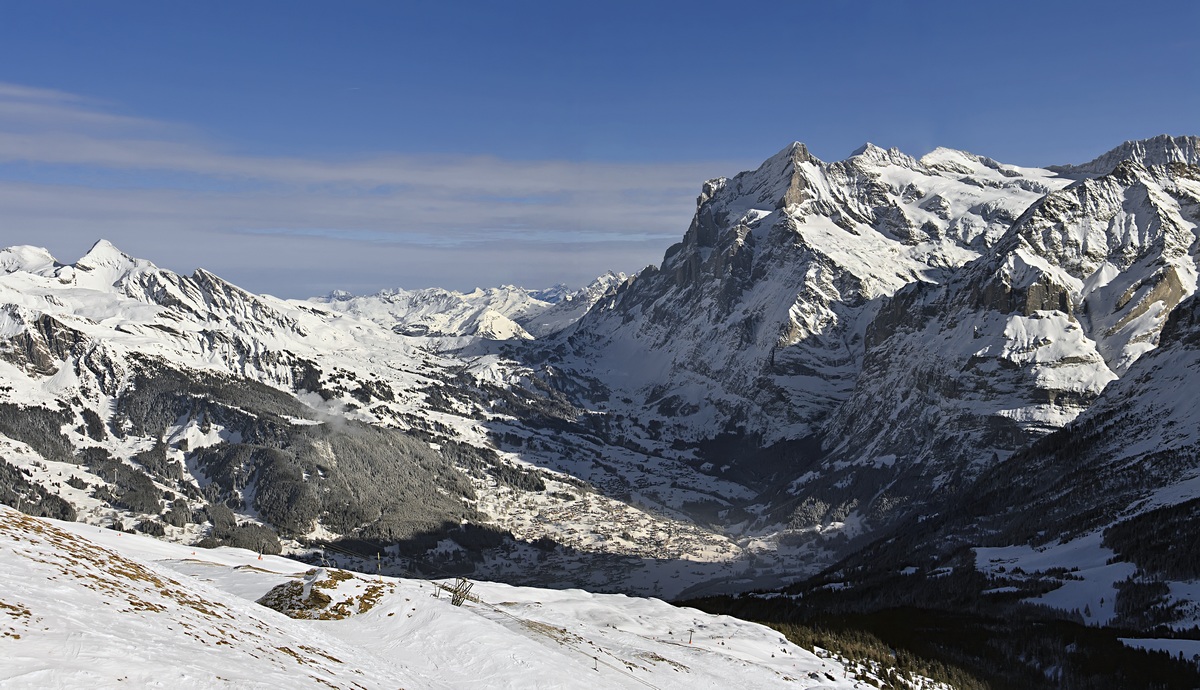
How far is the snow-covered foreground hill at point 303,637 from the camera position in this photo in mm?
28547

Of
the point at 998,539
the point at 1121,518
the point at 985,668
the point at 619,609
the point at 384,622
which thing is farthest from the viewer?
the point at 998,539

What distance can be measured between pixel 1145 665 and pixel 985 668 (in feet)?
47.3

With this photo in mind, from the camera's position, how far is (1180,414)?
627 feet

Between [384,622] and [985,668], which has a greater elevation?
[384,622]

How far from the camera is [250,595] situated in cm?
5291

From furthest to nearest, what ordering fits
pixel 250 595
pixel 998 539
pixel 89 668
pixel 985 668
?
pixel 998 539 < pixel 985 668 < pixel 250 595 < pixel 89 668

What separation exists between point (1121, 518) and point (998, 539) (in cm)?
3601

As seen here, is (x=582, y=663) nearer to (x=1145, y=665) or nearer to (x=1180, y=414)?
(x=1145, y=665)

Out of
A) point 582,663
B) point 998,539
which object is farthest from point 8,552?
point 998,539

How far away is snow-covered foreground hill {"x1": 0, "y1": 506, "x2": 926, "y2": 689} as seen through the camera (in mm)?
28547

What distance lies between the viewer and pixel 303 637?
137 feet

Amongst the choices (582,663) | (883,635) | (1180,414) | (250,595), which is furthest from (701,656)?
(1180,414)

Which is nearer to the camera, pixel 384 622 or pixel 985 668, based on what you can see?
pixel 384 622

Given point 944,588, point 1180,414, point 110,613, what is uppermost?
point 1180,414
